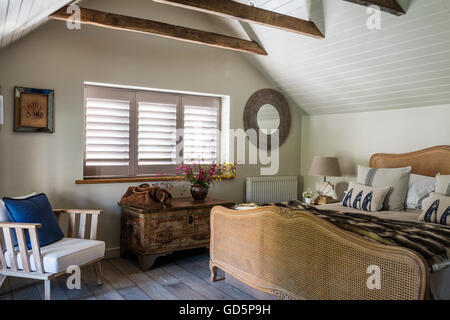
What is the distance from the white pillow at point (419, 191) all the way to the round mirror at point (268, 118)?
6.87 feet

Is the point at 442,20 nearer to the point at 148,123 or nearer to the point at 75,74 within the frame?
the point at 148,123

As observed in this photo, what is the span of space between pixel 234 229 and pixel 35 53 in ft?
8.54

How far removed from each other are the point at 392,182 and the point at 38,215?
330 centimetres

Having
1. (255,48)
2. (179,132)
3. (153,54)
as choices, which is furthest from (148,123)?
(255,48)

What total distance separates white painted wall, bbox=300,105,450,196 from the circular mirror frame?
0.36m

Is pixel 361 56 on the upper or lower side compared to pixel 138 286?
upper

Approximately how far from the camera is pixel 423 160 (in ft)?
13.5

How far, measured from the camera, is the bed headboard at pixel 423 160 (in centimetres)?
391

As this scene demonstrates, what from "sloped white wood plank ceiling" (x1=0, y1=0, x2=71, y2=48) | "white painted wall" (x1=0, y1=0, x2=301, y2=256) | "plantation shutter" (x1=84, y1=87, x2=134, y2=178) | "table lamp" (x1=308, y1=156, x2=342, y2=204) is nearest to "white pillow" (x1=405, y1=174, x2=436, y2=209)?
"table lamp" (x1=308, y1=156, x2=342, y2=204)

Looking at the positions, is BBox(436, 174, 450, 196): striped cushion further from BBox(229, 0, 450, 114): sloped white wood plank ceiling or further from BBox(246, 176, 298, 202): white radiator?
BBox(246, 176, 298, 202): white radiator

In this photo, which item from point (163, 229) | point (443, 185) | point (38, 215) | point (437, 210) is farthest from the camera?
point (163, 229)

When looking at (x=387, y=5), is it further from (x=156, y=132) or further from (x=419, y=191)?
(x=156, y=132)

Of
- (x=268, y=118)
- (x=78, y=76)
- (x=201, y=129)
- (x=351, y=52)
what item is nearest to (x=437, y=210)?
(x=351, y=52)

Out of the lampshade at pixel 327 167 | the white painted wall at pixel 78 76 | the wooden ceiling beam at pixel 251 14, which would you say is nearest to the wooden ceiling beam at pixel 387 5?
the wooden ceiling beam at pixel 251 14
